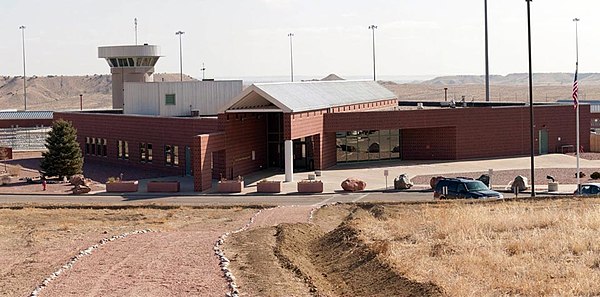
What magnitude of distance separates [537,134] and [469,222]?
43057mm

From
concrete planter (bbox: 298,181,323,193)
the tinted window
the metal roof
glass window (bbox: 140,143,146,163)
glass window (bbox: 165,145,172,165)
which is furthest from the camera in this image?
the metal roof

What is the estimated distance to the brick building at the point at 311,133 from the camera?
2313 inches

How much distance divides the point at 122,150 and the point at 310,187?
22.2 metres

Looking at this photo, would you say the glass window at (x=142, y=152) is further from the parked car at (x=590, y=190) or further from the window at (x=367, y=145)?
the parked car at (x=590, y=190)

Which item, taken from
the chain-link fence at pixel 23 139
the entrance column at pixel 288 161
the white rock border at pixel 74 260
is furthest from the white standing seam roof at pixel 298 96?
the chain-link fence at pixel 23 139

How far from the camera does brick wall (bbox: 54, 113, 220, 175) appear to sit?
200 ft

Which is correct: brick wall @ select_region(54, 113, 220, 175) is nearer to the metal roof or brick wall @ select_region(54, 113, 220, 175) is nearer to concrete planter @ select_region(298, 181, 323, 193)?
concrete planter @ select_region(298, 181, 323, 193)

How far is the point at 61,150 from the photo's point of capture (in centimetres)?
6112

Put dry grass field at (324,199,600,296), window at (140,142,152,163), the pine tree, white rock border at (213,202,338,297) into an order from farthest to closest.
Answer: window at (140,142,152,163) < the pine tree < white rock border at (213,202,338,297) < dry grass field at (324,199,600,296)

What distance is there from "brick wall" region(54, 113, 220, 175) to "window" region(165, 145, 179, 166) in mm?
260

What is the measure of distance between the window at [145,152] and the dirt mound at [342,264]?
34.3 metres

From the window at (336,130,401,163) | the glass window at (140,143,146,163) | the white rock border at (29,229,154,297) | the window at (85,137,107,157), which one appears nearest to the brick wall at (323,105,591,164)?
the window at (336,130,401,163)

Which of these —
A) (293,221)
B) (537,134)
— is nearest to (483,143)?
(537,134)

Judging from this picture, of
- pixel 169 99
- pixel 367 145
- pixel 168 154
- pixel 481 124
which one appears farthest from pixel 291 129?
pixel 481 124
